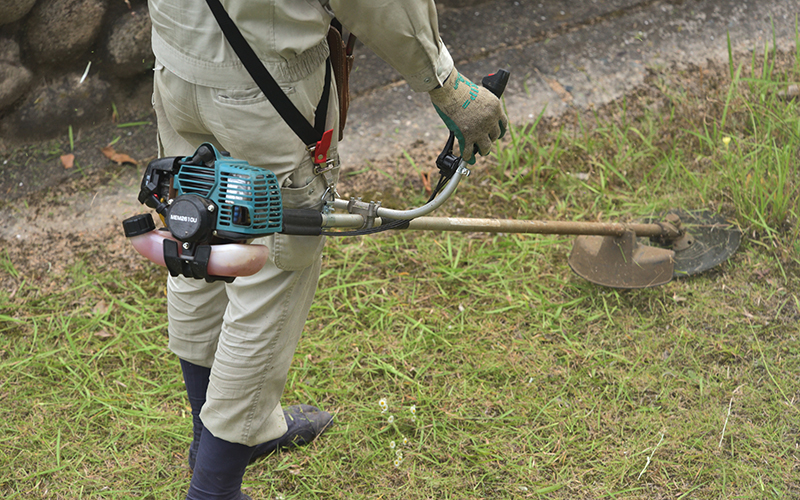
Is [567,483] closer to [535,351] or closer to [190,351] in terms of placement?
[535,351]

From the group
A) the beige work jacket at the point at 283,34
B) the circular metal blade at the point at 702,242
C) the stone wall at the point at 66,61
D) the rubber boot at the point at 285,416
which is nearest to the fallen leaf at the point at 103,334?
the rubber boot at the point at 285,416

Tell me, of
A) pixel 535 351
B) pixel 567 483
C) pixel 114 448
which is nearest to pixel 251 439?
pixel 114 448

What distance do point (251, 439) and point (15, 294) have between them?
1.54 m

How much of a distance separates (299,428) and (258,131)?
3.83 ft

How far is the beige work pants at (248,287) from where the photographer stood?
1675mm

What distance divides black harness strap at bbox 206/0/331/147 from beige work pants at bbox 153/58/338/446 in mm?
21

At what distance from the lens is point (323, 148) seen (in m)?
1.77

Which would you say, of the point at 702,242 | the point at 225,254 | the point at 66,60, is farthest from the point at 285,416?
the point at 66,60

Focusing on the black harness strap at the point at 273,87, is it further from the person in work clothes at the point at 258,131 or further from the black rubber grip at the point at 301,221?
the black rubber grip at the point at 301,221

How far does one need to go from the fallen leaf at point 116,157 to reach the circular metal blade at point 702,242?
8.21ft

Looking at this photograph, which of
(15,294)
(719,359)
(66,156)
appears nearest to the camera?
(719,359)

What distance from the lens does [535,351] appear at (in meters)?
2.76

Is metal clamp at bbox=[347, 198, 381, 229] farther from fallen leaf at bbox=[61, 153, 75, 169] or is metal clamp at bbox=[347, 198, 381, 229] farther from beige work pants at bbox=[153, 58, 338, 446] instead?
fallen leaf at bbox=[61, 153, 75, 169]

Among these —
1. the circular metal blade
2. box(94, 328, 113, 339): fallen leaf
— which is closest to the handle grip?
the circular metal blade
